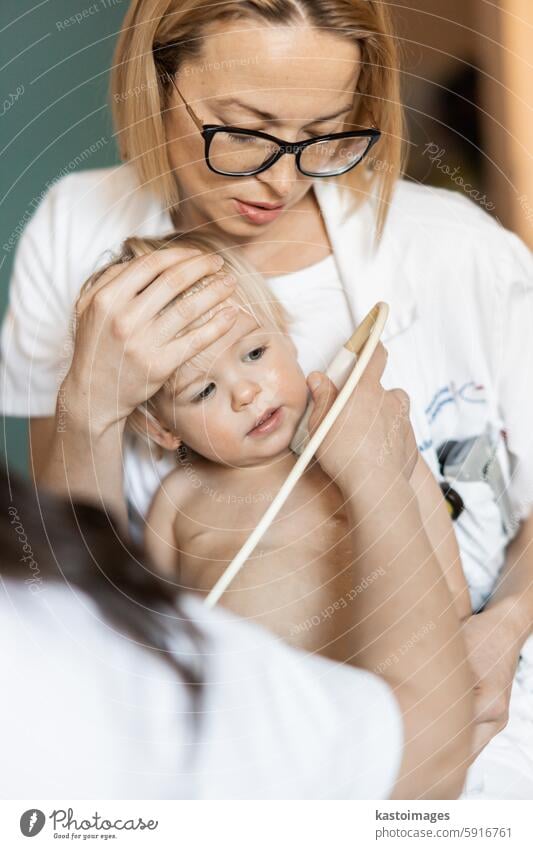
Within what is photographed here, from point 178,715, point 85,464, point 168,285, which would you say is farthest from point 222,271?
point 178,715

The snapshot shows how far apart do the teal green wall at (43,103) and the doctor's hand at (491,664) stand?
312 mm

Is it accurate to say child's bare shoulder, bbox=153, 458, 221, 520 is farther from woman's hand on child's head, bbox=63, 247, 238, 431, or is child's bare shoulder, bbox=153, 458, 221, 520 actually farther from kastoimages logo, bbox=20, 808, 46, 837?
kastoimages logo, bbox=20, 808, 46, 837

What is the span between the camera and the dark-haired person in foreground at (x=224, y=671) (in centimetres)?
52

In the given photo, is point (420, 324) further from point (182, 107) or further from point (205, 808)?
point (205, 808)

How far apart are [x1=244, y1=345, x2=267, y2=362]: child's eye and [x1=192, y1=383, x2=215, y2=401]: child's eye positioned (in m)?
0.03

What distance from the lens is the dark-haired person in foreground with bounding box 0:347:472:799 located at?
0.52m

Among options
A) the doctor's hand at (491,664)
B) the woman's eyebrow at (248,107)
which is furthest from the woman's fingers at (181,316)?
the doctor's hand at (491,664)

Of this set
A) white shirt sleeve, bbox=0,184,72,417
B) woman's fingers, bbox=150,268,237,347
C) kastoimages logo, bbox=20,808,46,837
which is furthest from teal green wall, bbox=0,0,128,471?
kastoimages logo, bbox=20,808,46,837

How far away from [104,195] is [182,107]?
0.27 feet

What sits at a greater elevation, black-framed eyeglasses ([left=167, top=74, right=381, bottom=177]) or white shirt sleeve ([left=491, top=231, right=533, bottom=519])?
black-framed eyeglasses ([left=167, top=74, right=381, bottom=177])

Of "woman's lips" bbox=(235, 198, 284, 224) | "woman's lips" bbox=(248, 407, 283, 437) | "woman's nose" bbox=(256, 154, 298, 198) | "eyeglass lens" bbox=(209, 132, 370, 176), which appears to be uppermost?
"eyeglass lens" bbox=(209, 132, 370, 176)

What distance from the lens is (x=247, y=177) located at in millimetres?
533

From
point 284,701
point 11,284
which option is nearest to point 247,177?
point 11,284

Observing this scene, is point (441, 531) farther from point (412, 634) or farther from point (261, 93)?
point (261, 93)
